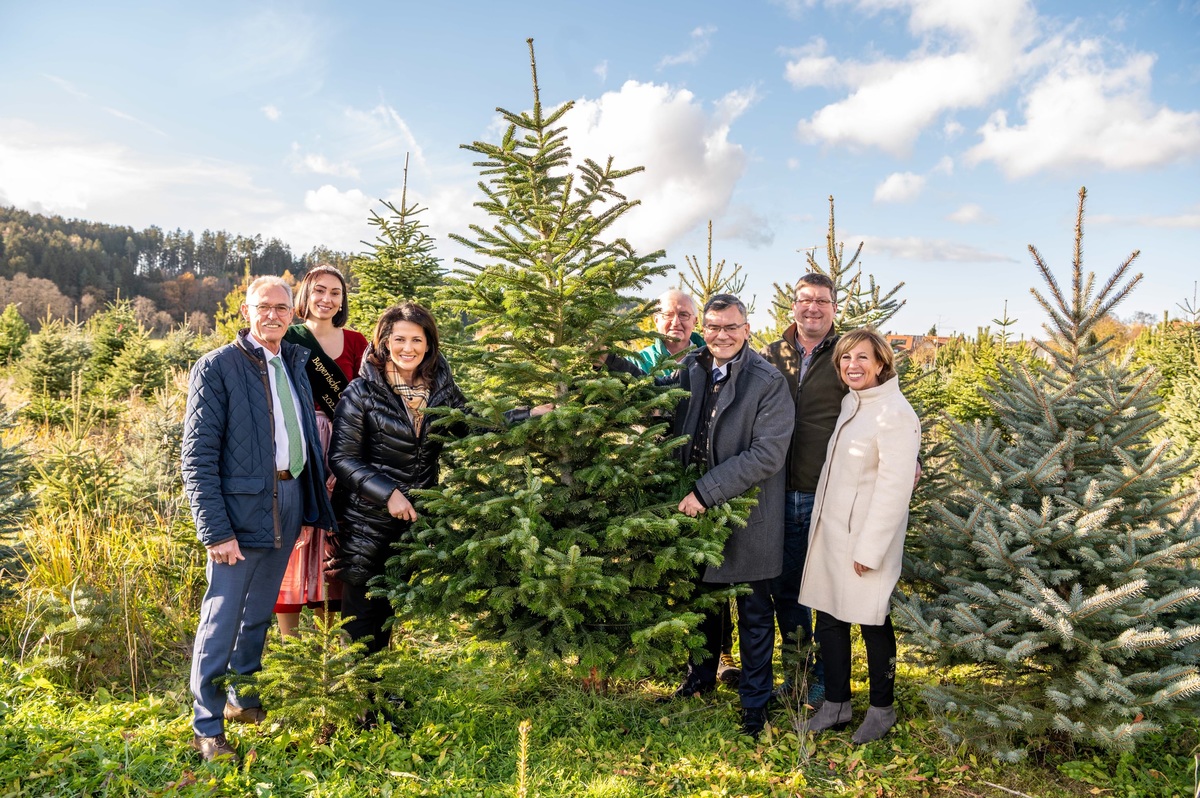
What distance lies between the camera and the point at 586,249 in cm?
425

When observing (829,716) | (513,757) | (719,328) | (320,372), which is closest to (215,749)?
(513,757)

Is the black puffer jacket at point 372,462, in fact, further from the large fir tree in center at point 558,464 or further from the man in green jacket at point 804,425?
the man in green jacket at point 804,425

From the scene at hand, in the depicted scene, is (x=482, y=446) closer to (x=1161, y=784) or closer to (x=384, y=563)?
(x=384, y=563)

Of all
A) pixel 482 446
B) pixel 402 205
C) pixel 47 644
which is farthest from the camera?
pixel 402 205

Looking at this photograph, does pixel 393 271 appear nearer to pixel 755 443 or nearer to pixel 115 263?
pixel 755 443

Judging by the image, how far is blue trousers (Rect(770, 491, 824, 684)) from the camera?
4477 millimetres

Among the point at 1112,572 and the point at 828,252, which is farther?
the point at 828,252

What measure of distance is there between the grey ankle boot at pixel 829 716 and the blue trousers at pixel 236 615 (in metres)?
3.36

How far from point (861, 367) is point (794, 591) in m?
1.75

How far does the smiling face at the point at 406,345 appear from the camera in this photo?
402cm

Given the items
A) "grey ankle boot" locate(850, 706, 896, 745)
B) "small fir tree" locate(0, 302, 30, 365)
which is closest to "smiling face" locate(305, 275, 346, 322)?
"grey ankle boot" locate(850, 706, 896, 745)

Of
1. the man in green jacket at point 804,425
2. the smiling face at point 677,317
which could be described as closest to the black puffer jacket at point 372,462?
the smiling face at point 677,317

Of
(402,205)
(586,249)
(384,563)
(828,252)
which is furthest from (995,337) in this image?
(384,563)

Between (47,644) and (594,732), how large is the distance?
4056mm
